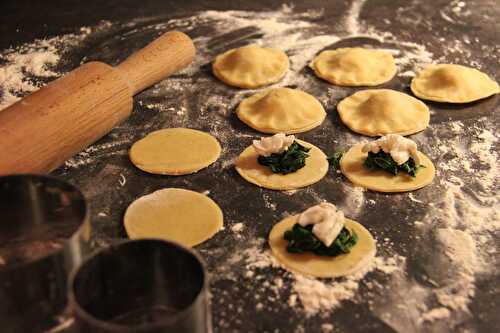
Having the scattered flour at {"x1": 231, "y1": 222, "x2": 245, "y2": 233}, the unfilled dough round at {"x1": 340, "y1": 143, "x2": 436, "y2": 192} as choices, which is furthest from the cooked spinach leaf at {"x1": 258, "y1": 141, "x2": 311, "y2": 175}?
the scattered flour at {"x1": 231, "y1": 222, "x2": 245, "y2": 233}

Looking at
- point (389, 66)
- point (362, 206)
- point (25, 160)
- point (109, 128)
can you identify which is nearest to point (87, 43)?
point (109, 128)

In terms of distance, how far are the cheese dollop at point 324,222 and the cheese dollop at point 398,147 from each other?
368 mm

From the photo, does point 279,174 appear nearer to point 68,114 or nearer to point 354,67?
point 68,114

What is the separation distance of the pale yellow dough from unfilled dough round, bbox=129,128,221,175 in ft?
2.71

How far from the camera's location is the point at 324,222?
152cm

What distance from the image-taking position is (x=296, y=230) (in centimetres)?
158

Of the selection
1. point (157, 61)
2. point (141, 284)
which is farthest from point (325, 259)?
point (157, 61)

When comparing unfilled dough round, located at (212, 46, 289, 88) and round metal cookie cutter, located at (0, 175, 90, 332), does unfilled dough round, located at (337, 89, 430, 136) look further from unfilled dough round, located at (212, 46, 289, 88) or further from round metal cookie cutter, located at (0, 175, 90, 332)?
round metal cookie cutter, located at (0, 175, 90, 332)

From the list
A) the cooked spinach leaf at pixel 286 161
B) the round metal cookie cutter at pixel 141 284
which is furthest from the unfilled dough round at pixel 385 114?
the round metal cookie cutter at pixel 141 284

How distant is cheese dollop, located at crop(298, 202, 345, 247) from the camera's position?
4.96 ft

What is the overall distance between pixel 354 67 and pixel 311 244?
1.03 metres

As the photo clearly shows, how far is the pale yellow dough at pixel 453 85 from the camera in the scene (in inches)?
89.7

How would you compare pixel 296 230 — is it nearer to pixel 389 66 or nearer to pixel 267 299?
pixel 267 299

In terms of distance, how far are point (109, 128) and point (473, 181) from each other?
42.9 inches
